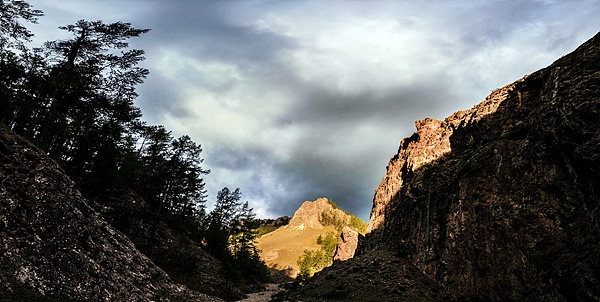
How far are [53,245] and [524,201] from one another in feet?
110

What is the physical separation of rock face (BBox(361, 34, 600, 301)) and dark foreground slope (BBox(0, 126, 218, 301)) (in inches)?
1057

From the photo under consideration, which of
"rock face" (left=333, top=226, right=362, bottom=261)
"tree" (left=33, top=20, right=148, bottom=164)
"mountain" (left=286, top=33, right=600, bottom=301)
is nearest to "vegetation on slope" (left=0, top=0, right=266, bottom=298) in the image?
"tree" (left=33, top=20, right=148, bottom=164)

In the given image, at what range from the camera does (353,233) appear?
99812mm

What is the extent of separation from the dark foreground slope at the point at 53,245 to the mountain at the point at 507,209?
26296 mm

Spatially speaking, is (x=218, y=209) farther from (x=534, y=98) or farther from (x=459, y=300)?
(x=534, y=98)

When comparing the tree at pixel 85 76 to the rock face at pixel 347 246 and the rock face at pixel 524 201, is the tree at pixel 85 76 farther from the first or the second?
the rock face at pixel 347 246

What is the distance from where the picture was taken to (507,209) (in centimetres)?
2602

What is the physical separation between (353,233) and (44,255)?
301 ft

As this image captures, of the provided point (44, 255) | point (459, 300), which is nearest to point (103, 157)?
point (44, 255)

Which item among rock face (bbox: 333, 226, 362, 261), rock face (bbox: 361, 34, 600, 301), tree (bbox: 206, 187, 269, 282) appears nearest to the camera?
rock face (bbox: 361, 34, 600, 301)

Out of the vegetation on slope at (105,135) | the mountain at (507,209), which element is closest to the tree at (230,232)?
the vegetation on slope at (105,135)

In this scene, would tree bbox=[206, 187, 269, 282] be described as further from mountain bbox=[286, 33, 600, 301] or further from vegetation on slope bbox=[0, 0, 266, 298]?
mountain bbox=[286, 33, 600, 301]

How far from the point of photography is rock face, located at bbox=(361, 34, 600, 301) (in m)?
17.5

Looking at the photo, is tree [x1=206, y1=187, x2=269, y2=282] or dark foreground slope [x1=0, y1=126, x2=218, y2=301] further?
tree [x1=206, y1=187, x2=269, y2=282]
